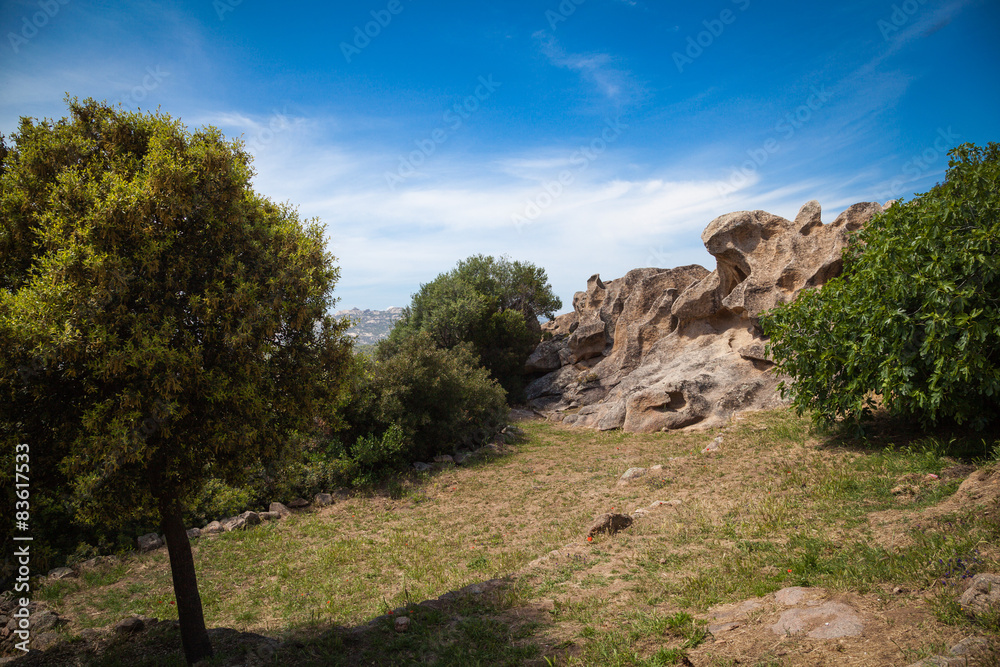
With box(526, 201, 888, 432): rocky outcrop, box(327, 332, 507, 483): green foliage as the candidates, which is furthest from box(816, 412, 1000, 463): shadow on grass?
box(327, 332, 507, 483): green foliage

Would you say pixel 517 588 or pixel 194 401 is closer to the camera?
pixel 194 401

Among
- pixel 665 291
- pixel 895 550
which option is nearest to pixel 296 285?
pixel 895 550

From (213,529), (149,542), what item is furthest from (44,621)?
(213,529)

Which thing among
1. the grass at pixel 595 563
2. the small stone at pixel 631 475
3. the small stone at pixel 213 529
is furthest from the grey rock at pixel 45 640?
the small stone at pixel 631 475

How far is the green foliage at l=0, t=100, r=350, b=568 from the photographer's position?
5.51m

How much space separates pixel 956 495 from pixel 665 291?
2399cm

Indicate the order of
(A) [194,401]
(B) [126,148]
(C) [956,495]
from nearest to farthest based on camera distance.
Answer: (A) [194,401] → (B) [126,148] → (C) [956,495]

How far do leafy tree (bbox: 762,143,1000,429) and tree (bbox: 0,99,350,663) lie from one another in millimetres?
10448

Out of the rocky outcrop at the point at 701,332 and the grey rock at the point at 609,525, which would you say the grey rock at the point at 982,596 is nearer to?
the grey rock at the point at 609,525

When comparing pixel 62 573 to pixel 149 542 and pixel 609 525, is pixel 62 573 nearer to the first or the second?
pixel 149 542

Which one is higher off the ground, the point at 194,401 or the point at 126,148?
the point at 126,148

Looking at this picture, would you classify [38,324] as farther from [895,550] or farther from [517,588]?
[895,550]

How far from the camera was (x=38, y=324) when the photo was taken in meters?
5.21

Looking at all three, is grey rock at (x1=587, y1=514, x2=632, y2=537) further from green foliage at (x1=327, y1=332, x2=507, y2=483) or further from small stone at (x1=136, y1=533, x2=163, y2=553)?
small stone at (x1=136, y1=533, x2=163, y2=553)
